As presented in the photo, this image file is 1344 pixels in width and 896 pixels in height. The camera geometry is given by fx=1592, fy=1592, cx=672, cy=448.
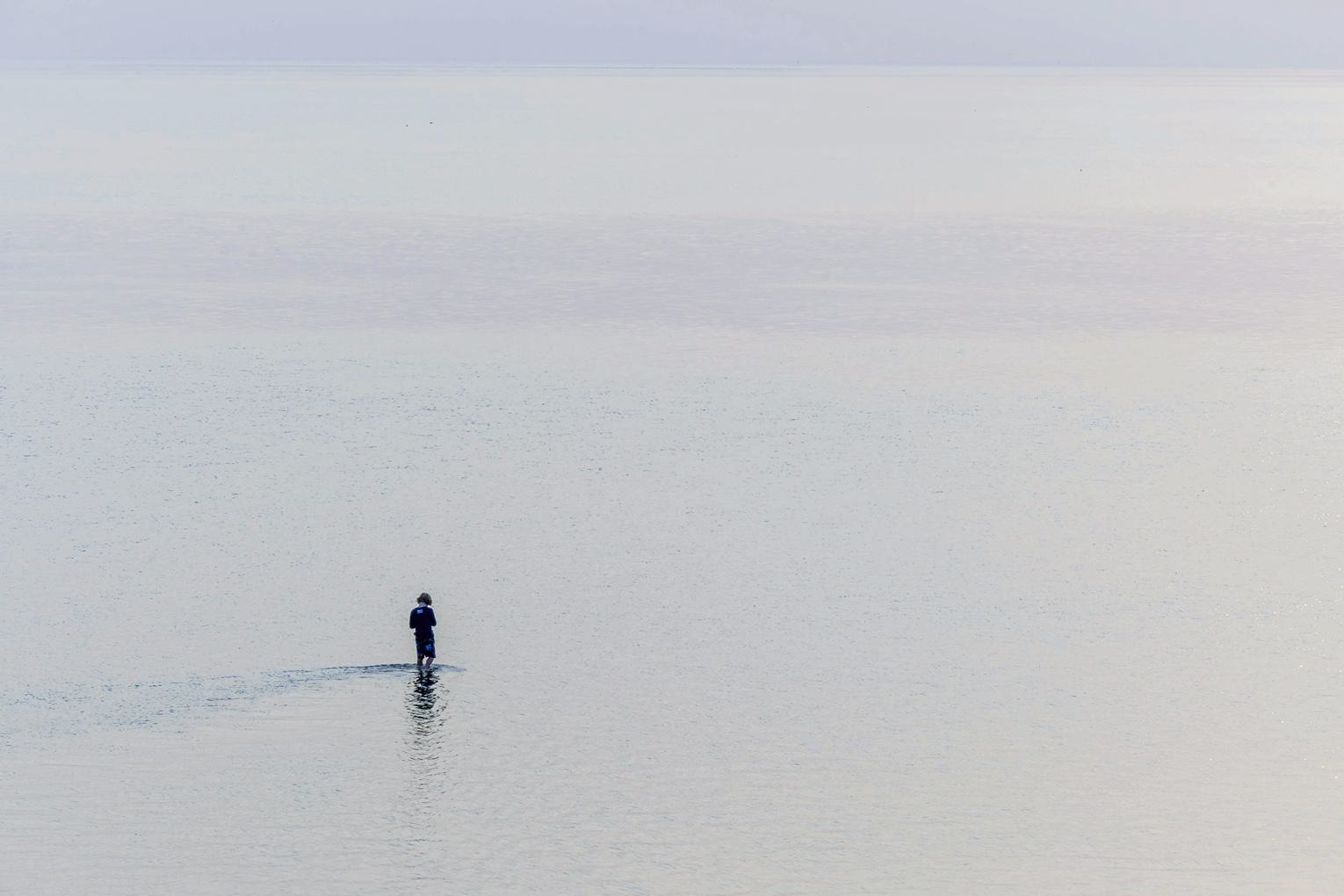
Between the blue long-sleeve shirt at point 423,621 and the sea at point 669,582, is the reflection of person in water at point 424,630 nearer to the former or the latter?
the blue long-sleeve shirt at point 423,621

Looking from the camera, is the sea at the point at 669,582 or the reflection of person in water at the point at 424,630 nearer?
the sea at the point at 669,582

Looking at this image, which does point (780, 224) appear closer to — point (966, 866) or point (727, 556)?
point (727, 556)

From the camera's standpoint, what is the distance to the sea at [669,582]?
77.0 ft

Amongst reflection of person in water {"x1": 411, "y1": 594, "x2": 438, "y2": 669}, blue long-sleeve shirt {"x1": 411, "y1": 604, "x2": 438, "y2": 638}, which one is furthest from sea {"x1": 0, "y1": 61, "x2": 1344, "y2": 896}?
blue long-sleeve shirt {"x1": 411, "y1": 604, "x2": 438, "y2": 638}

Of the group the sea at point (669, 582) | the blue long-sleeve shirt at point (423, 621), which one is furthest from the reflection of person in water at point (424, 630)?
the sea at point (669, 582)

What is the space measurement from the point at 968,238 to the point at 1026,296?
859 inches

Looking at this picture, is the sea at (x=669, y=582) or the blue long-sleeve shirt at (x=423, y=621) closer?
the sea at (x=669, y=582)

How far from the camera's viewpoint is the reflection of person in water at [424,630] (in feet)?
91.7

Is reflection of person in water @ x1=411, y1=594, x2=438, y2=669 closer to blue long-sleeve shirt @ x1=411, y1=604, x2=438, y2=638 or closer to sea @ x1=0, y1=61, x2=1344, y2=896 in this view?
blue long-sleeve shirt @ x1=411, y1=604, x2=438, y2=638

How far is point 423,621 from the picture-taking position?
28.0 m

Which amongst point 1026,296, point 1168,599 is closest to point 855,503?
point 1168,599

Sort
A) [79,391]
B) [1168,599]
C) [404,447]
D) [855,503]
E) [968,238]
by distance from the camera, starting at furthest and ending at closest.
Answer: [968,238]
[79,391]
[404,447]
[855,503]
[1168,599]

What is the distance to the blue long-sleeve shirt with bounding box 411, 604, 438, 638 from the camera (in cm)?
2795

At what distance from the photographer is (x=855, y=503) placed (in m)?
38.2
